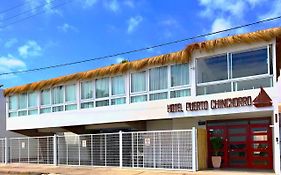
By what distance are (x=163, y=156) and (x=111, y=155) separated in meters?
2.83

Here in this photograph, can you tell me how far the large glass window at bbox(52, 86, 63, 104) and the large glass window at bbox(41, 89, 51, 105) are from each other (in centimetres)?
45

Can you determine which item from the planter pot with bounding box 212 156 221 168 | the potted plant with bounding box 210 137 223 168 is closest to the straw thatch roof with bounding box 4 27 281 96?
the potted plant with bounding box 210 137 223 168

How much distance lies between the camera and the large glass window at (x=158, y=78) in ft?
68.7

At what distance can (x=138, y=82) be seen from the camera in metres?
22.1

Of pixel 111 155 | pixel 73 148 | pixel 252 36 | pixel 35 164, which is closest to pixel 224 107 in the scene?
pixel 252 36

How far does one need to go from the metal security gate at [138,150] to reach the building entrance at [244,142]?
216 cm

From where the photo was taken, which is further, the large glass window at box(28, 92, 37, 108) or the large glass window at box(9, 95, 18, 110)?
the large glass window at box(9, 95, 18, 110)

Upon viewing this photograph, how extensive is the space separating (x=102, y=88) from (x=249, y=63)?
A: 8922 mm

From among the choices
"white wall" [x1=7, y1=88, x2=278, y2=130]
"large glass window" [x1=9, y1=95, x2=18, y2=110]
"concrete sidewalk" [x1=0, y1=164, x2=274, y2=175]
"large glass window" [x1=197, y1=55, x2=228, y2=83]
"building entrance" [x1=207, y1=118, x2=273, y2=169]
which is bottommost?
"concrete sidewalk" [x1=0, y1=164, x2=274, y2=175]

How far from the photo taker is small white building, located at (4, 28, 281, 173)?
1761 cm

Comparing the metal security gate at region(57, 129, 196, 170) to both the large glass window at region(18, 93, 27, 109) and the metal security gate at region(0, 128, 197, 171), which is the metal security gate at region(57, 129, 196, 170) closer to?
the metal security gate at region(0, 128, 197, 171)

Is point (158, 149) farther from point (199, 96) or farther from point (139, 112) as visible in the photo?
point (199, 96)

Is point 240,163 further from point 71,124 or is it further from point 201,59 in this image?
point 71,124

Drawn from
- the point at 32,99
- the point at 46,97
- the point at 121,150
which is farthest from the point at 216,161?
the point at 32,99
